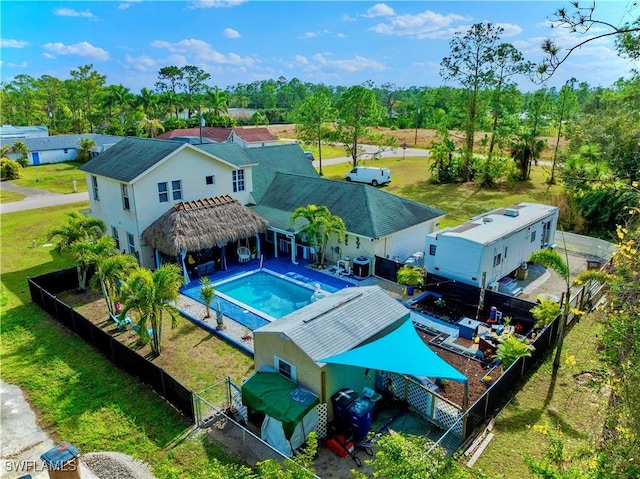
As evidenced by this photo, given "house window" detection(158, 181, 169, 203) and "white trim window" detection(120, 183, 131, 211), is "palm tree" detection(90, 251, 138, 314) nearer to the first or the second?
"white trim window" detection(120, 183, 131, 211)

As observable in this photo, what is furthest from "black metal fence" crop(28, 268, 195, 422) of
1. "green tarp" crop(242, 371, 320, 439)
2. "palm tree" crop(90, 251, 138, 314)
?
"green tarp" crop(242, 371, 320, 439)

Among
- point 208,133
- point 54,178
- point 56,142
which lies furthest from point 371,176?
point 56,142

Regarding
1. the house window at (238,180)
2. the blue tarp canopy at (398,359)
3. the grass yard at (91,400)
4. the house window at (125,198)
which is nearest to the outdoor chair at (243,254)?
the house window at (238,180)

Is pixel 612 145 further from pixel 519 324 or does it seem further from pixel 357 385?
pixel 357 385

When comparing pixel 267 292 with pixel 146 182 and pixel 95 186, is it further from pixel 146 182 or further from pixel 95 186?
pixel 95 186

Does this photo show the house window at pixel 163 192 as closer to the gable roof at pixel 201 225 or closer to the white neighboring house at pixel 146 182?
the white neighboring house at pixel 146 182

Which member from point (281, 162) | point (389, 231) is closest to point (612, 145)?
point (389, 231)
